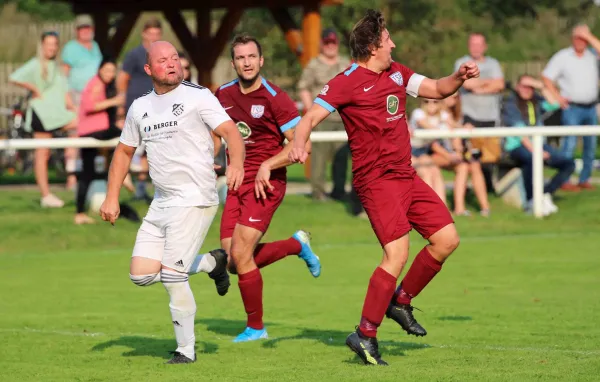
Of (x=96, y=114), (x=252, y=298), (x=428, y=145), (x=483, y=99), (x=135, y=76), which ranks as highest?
(x=135, y=76)

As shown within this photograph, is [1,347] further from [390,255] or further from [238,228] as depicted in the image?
[390,255]

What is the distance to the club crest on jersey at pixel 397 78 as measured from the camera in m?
8.38

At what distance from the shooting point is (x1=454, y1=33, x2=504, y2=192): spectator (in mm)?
17531

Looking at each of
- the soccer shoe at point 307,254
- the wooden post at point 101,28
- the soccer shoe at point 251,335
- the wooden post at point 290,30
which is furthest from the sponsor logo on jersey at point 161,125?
the wooden post at point 290,30

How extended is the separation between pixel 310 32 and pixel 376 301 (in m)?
12.7

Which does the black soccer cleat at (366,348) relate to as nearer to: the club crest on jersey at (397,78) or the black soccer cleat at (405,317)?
the black soccer cleat at (405,317)

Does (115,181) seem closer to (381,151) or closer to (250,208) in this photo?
(250,208)

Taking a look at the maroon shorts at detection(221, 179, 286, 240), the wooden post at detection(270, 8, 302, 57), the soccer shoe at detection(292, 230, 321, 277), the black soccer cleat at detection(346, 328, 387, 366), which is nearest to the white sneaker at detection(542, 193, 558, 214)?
the wooden post at detection(270, 8, 302, 57)

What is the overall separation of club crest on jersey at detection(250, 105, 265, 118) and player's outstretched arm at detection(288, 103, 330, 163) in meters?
1.34

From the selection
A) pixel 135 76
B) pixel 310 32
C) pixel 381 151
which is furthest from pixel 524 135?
pixel 381 151

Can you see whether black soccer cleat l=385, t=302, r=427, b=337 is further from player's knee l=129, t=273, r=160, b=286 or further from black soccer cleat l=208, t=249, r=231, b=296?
player's knee l=129, t=273, r=160, b=286

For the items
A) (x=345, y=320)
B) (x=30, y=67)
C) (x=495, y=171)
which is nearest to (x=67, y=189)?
(x=30, y=67)

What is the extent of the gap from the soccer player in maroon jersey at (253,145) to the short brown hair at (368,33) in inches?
50.2

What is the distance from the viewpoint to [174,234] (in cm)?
823
